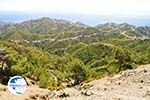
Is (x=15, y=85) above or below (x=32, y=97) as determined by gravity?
above

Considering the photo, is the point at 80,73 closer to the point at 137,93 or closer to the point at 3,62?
the point at 3,62

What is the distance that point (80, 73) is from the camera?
121688 millimetres

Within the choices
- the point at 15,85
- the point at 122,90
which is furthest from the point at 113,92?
the point at 15,85

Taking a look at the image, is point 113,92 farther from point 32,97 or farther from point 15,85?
A: point 15,85

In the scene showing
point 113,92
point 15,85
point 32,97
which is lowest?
point 32,97

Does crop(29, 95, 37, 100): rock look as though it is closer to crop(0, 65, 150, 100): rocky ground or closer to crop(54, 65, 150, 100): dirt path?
crop(0, 65, 150, 100): rocky ground

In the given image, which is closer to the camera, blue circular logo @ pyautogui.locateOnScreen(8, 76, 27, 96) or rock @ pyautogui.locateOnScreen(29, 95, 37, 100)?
blue circular logo @ pyautogui.locateOnScreen(8, 76, 27, 96)

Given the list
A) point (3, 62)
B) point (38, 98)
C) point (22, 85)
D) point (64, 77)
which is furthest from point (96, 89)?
point (64, 77)

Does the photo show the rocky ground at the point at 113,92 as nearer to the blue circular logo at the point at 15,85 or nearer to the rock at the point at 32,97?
the rock at the point at 32,97

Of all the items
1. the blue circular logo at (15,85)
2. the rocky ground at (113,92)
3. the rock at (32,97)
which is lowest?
the rock at (32,97)

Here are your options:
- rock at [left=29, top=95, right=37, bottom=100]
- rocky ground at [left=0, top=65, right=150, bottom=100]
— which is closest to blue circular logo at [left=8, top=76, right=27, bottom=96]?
rocky ground at [left=0, top=65, right=150, bottom=100]

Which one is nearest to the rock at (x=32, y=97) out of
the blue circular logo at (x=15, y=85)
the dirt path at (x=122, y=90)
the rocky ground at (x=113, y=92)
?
the rocky ground at (x=113, y=92)

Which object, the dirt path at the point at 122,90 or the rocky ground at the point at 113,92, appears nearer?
the dirt path at the point at 122,90

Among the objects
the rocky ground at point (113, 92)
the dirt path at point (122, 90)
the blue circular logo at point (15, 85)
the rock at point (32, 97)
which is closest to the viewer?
the blue circular logo at point (15, 85)
